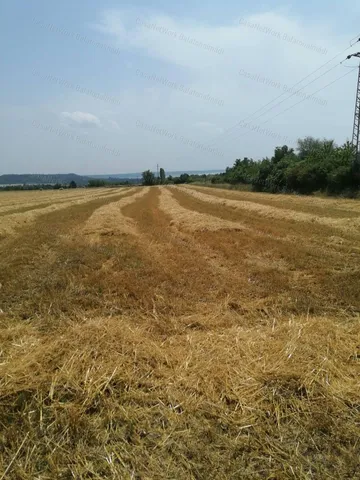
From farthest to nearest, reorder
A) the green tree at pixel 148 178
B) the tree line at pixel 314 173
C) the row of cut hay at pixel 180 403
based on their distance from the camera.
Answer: the green tree at pixel 148 178 < the tree line at pixel 314 173 < the row of cut hay at pixel 180 403

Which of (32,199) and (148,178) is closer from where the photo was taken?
(32,199)

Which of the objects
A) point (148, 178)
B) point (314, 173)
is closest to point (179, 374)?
point (314, 173)

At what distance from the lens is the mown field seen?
8.14ft

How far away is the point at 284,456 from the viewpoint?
249 cm

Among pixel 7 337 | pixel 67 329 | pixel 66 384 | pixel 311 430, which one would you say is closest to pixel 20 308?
pixel 7 337

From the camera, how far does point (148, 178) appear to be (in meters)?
127

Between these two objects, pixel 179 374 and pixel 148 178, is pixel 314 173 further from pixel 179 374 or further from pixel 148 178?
pixel 148 178

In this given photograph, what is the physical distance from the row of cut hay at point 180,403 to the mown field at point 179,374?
0.04 ft

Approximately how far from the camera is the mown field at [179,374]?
8.14 ft

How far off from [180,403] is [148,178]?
128 meters

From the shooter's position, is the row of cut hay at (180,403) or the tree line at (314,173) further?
the tree line at (314,173)

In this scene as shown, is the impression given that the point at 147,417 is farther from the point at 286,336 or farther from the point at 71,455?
the point at 286,336

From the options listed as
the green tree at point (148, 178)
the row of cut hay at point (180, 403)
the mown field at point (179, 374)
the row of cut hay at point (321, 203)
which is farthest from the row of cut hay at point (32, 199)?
the green tree at point (148, 178)

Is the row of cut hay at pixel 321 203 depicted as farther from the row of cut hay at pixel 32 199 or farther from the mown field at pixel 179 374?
the row of cut hay at pixel 32 199
